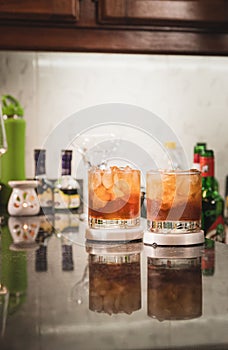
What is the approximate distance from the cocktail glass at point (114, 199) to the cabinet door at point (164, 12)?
1.19 m

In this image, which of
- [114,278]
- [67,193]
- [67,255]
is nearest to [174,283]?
[114,278]

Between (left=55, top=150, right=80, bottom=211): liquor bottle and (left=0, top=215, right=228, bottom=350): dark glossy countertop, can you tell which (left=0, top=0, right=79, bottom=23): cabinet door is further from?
(left=0, top=215, right=228, bottom=350): dark glossy countertop

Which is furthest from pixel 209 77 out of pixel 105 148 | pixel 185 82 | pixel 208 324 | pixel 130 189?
pixel 208 324

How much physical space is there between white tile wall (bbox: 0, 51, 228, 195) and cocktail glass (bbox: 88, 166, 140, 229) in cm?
141

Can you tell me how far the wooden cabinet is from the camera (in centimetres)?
217

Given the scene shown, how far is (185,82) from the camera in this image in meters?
2.68

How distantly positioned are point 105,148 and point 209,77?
2.32ft

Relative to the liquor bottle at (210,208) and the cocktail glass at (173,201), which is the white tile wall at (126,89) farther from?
the cocktail glass at (173,201)

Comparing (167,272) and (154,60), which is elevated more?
(154,60)

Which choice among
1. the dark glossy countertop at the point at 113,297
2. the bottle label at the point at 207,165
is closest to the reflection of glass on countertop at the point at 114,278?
the dark glossy countertop at the point at 113,297

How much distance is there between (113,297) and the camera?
2.24ft

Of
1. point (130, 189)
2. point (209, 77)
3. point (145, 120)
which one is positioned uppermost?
point (209, 77)

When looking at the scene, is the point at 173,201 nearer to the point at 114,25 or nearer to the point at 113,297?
the point at 113,297

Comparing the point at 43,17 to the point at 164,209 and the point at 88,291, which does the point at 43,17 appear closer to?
the point at 164,209
